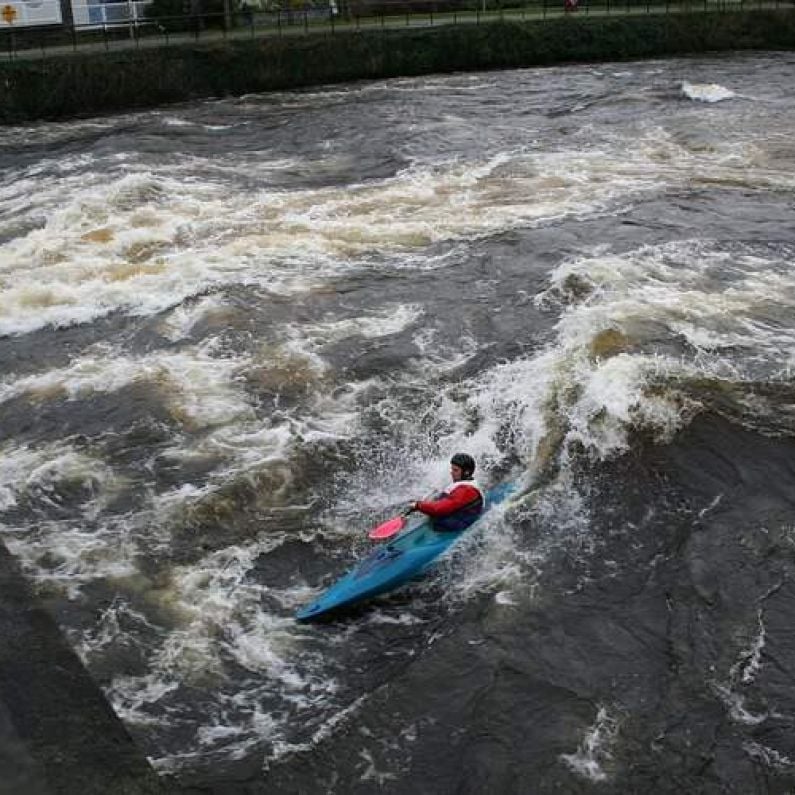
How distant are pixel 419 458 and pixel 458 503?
142cm

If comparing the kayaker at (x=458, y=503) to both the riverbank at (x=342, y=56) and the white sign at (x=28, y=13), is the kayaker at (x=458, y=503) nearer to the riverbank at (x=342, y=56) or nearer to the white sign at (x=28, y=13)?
the riverbank at (x=342, y=56)

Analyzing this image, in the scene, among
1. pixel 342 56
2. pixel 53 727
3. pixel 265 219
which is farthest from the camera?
pixel 342 56

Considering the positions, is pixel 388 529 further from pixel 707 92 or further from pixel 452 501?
pixel 707 92

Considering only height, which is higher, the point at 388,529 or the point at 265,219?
the point at 265,219

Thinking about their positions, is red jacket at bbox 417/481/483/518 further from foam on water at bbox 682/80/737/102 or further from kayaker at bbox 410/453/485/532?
foam on water at bbox 682/80/737/102

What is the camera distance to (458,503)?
8383mm

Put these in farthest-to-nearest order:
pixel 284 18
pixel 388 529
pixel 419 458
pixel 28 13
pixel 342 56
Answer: pixel 284 18
pixel 342 56
pixel 28 13
pixel 419 458
pixel 388 529

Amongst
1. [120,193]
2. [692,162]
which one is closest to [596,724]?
[120,193]

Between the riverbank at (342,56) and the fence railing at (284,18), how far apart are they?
0.89 meters

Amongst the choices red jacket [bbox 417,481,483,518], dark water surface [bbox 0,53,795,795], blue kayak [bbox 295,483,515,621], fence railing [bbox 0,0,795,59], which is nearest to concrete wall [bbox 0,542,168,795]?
dark water surface [bbox 0,53,795,795]

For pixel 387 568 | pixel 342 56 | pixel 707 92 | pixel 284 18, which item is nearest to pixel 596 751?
pixel 387 568

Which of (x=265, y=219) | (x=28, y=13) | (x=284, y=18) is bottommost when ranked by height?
(x=265, y=219)

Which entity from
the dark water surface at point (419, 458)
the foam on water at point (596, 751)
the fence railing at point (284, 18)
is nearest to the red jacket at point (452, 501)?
the dark water surface at point (419, 458)

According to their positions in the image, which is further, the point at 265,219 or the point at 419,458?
the point at 265,219
